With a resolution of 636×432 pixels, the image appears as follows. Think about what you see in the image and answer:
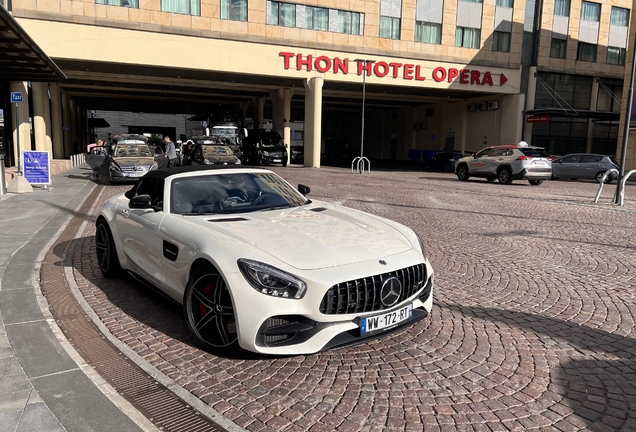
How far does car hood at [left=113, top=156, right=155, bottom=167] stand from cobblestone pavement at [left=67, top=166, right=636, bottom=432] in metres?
11.1

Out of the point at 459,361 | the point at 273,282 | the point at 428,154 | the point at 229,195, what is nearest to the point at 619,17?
the point at 428,154

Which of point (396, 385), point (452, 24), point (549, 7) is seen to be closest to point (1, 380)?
point (396, 385)

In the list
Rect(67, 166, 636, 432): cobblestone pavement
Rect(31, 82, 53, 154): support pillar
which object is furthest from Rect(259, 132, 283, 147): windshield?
Rect(67, 166, 636, 432): cobblestone pavement

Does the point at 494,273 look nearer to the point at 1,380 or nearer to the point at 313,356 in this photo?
the point at 313,356

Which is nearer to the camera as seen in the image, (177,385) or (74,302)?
(177,385)

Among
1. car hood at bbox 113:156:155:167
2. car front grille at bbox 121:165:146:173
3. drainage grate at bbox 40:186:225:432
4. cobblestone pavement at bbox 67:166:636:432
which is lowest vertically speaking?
drainage grate at bbox 40:186:225:432

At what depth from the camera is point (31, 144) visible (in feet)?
89.3

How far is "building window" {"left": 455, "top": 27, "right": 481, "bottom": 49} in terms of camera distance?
33.5m

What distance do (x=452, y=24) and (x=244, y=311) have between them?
3404 cm

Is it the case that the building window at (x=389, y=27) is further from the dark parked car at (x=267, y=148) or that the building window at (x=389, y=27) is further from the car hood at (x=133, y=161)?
the car hood at (x=133, y=161)

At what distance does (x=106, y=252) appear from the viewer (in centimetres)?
587

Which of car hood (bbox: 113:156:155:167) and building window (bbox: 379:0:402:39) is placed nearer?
car hood (bbox: 113:156:155:167)

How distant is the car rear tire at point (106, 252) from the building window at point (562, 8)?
3949 centimetres

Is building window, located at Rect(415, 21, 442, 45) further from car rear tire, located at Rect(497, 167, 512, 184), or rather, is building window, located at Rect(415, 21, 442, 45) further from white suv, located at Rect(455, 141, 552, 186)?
car rear tire, located at Rect(497, 167, 512, 184)
